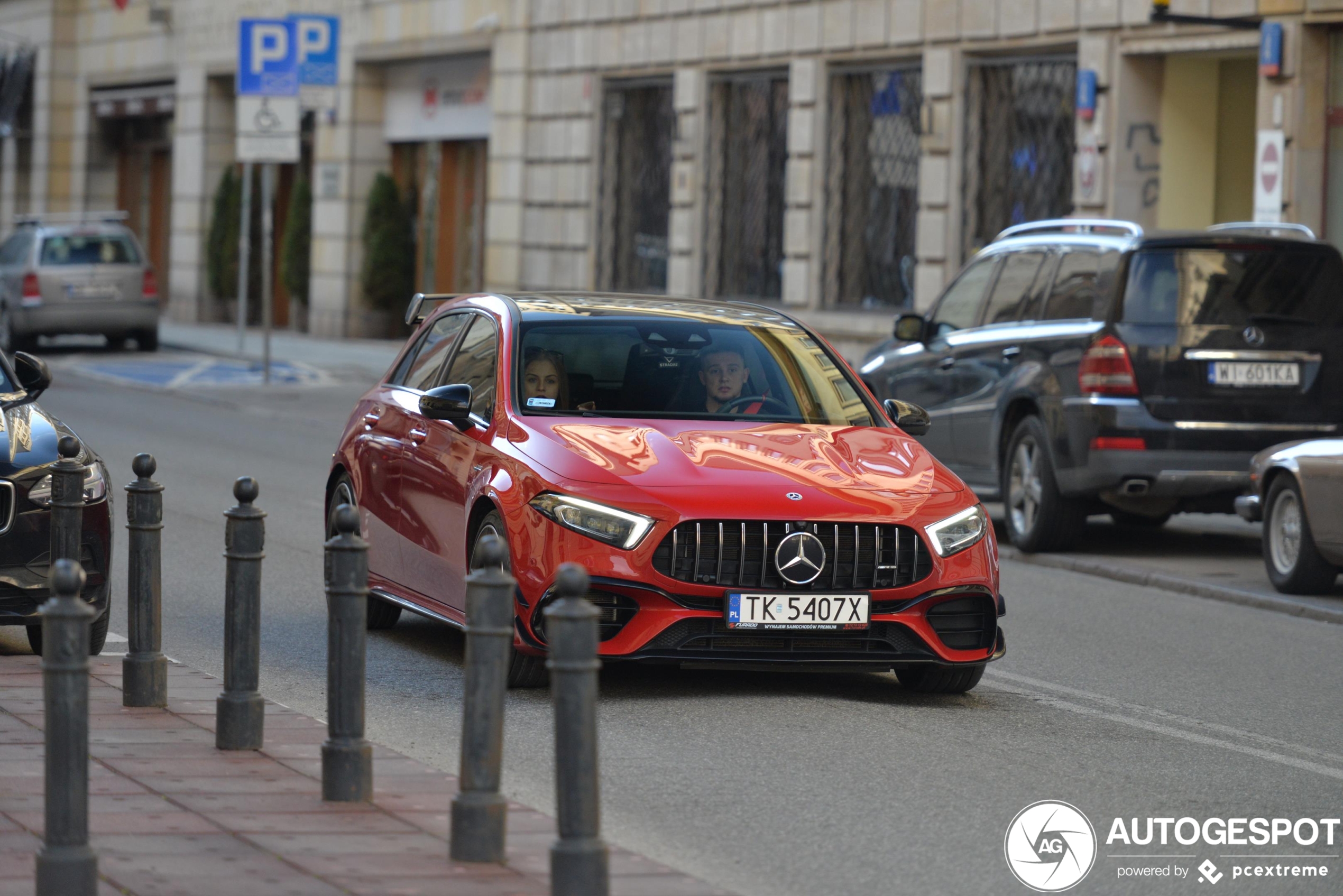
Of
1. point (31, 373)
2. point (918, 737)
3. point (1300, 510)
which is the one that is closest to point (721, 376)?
point (918, 737)

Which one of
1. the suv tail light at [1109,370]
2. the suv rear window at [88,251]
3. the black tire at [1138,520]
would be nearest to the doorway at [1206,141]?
the black tire at [1138,520]

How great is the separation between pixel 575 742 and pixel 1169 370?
28.5 feet

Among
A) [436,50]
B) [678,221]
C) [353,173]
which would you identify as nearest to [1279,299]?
[678,221]

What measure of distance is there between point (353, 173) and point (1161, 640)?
26.7 m

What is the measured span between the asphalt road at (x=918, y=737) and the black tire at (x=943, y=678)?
7 cm

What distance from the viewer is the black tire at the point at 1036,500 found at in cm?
1334

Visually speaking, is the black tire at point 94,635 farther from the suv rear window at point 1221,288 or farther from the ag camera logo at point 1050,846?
the suv rear window at point 1221,288

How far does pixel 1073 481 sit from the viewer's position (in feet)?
43.1

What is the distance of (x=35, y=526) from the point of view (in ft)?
27.7

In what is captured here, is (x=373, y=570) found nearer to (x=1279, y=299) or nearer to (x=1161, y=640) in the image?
(x=1161, y=640)

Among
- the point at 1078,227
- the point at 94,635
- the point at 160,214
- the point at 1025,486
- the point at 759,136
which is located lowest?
the point at 94,635

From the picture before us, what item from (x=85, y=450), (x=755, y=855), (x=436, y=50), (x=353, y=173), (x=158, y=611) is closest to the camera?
(x=755, y=855)

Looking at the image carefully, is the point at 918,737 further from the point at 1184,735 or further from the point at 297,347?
the point at 297,347

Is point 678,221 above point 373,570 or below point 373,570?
above
